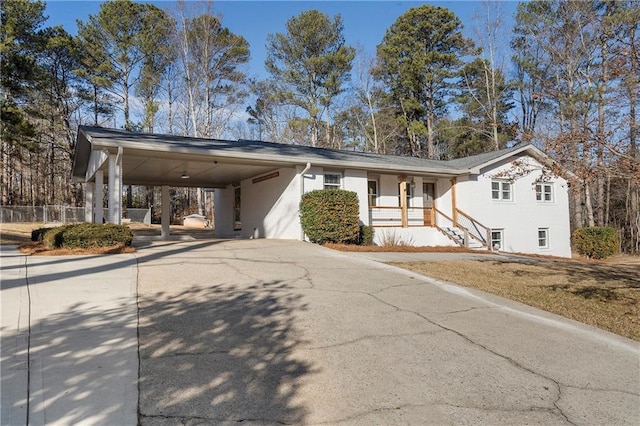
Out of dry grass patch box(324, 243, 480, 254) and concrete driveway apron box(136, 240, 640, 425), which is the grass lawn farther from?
dry grass patch box(324, 243, 480, 254)

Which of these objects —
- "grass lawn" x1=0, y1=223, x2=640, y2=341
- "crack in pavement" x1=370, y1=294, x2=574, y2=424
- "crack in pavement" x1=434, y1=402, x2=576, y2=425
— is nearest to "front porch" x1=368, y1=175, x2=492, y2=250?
"grass lawn" x1=0, y1=223, x2=640, y2=341

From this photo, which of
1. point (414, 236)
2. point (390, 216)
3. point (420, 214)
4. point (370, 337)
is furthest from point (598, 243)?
point (370, 337)

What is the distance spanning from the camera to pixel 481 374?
3.82 meters

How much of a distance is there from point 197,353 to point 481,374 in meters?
2.71

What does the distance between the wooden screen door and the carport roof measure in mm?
1122

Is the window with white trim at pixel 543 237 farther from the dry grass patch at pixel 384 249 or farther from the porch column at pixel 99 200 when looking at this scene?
the porch column at pixel 99 200

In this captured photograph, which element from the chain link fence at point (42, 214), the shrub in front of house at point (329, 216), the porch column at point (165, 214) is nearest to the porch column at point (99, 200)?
the porch column at point (165, 214)

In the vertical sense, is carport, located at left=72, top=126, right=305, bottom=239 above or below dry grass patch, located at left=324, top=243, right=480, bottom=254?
above

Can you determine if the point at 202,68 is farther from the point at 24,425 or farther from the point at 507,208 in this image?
the point at 24,425

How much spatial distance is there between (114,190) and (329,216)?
6.23m

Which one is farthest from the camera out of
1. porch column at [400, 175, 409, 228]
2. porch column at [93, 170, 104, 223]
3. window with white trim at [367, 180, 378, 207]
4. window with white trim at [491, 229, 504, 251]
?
window with white trim at [491, 229, 504, 251]

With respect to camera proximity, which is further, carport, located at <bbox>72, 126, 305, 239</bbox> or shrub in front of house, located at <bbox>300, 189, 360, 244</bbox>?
shrub in front of house, located at <bbox>300, 189, 360, 244</bbox>

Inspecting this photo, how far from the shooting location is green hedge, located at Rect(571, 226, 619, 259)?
63.8ft

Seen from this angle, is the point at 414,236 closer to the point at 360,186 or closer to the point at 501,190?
the point at 360,186
